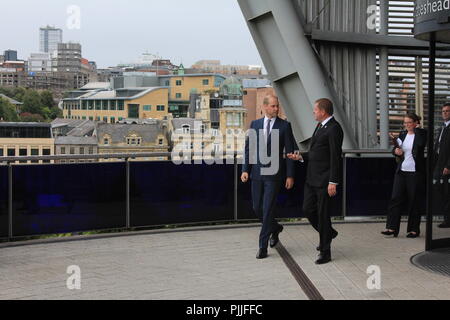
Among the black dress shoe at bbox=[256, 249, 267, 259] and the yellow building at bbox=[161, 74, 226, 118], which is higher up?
the yellow building at bbox=[161, 74, 226, 118]

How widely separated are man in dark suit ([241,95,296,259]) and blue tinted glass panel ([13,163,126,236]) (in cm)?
240

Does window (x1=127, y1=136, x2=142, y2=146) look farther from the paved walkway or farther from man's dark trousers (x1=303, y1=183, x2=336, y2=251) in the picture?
man's dark trousers (x1=303, y1=183, x2=336, y2=251)

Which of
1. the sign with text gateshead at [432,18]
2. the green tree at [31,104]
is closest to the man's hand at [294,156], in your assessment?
the sign with text gateshead at [432,18]

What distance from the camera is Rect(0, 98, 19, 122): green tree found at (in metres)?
65.8

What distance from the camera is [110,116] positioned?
111 meters

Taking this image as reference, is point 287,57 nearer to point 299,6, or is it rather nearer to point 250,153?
point 299,6

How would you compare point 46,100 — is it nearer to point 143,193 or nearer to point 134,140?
point 134,140

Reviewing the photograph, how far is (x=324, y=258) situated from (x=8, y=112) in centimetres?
6378

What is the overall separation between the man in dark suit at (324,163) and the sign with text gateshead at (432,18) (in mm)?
1247

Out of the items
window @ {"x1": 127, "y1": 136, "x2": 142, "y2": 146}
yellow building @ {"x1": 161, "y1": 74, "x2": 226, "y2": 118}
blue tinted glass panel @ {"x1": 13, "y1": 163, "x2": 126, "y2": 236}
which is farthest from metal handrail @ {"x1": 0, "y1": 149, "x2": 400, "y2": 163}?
yellow building @ {"x1": 161, "y1": 74, "x2": 226, "y2": 118}

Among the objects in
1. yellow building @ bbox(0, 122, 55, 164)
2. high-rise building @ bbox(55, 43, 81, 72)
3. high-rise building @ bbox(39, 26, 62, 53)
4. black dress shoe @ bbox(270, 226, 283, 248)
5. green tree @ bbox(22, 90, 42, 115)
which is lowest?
black dress shoe @ bbox(270, 226, 283, 248)

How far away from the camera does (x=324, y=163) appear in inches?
305

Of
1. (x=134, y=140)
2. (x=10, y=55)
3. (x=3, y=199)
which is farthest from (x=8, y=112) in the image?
(x=3, y=199)
